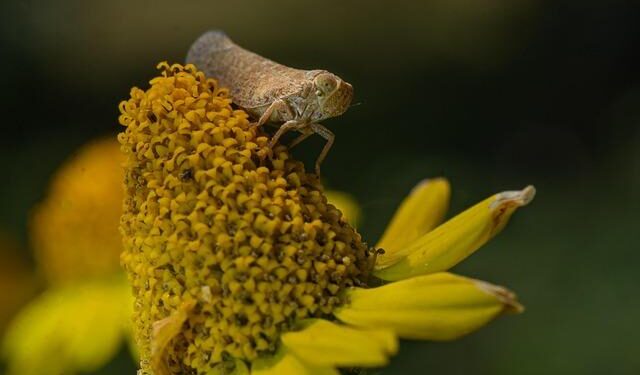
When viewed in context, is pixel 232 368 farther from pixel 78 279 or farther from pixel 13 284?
pixel 13 284

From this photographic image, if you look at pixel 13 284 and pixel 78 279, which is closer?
pixel 78 279

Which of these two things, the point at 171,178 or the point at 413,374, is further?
the point at 413,374

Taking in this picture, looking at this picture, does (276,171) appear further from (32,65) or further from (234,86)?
(32,65)

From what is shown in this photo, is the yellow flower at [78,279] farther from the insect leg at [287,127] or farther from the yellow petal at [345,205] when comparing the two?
the insect leg at [287,127]

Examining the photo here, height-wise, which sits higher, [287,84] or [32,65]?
[287,84]

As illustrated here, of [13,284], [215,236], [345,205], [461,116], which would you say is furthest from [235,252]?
[461,116]

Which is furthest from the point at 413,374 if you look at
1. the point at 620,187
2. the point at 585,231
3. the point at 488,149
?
the point at 488,149
